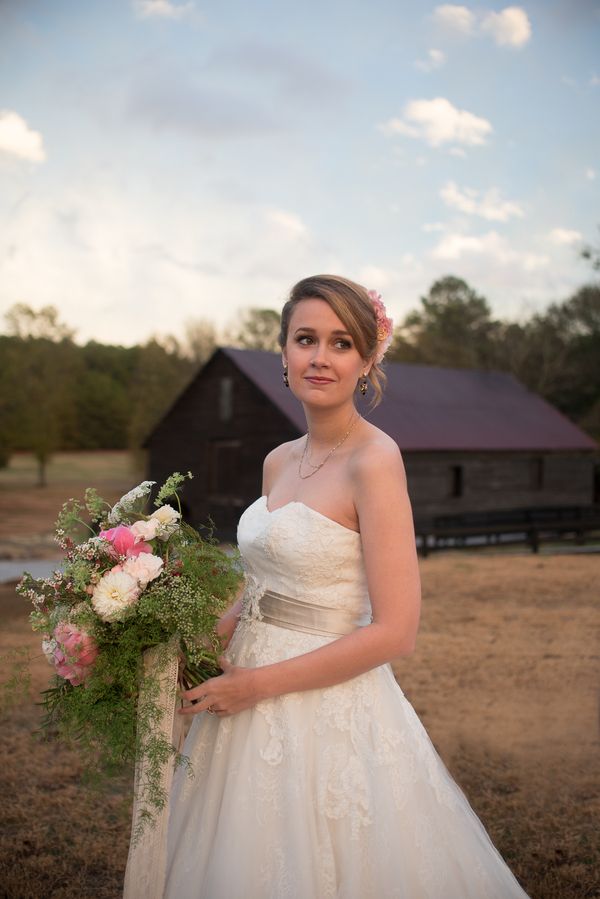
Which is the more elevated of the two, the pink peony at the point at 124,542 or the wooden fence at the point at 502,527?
the pink peony at the point at 124,542

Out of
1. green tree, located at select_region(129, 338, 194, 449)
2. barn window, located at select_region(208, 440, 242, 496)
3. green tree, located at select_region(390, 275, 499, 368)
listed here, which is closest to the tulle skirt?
barn window, located at select_region(208, 440, 242, 496)

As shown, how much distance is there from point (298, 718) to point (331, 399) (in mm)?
1120

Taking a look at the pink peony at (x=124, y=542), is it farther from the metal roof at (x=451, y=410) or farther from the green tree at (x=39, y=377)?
the green tree at (x=39, y=377)

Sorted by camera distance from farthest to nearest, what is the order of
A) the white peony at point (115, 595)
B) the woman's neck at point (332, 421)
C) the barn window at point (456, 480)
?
the barn window at point (456, 480) < the woman's neck at point (332, 421) < the white peony at point (115, 595)

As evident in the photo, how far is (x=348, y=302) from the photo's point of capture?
269 cm

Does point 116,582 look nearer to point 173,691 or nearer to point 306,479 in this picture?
point 173,691

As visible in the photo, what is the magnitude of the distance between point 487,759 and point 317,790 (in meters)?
4.05

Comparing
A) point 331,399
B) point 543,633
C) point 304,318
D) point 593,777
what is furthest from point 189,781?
point 543,633

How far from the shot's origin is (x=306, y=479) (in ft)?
9.29

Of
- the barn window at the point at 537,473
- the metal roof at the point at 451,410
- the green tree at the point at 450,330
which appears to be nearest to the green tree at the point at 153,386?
the green tree at the point at 450,330

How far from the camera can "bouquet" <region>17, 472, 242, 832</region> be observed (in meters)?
2.36

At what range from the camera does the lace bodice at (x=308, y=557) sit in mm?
2611

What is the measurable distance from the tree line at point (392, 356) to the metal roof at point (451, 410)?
9496mm

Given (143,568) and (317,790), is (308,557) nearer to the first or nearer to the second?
(143,568)
